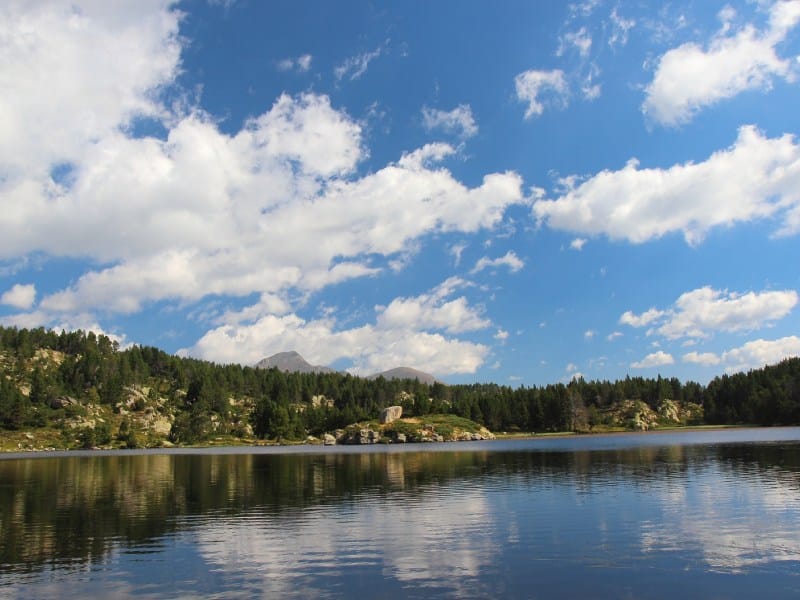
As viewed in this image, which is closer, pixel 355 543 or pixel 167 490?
pixel 355 543

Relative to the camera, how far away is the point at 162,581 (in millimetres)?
33094

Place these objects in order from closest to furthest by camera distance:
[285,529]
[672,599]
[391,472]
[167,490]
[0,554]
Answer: [672,599]
[0,554]
[285,529]
[167,490]
[391,472]

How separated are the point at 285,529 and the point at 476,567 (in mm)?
19909

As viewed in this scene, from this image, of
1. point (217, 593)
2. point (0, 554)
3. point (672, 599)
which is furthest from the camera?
point (0, 554)

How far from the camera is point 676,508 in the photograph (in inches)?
2080

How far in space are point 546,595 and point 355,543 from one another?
56.2 ft

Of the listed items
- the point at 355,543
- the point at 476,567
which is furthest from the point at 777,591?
the point at 355,543

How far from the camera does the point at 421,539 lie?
42656 millimetres

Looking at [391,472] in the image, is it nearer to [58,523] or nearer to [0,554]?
[58,523]

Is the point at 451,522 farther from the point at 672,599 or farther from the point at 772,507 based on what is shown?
the point at 772,507

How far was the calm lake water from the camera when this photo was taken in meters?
30.9

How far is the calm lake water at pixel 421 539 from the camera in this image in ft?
101

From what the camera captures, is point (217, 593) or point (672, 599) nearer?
point (672, 599)

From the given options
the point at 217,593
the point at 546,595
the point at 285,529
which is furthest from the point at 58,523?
the point at 546,595
